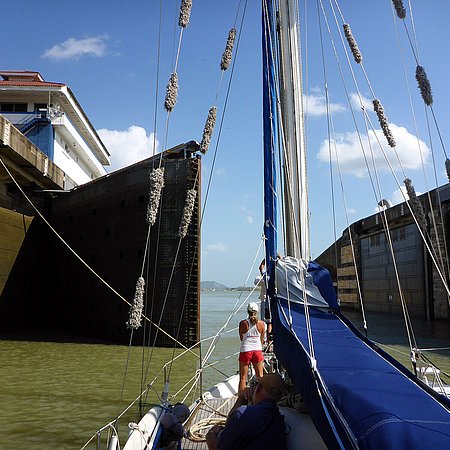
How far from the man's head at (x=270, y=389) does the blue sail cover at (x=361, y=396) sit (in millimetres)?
124

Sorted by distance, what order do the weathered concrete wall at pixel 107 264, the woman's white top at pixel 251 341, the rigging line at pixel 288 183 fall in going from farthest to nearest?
the weathered concrete wall at pixel 107 264 → the woman's white top at pixel 251 341 → the rigging line at pixel 288 183

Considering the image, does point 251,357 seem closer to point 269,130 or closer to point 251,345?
point 251,345

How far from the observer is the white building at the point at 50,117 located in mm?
20156

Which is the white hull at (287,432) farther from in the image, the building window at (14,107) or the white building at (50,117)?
the building window at (14,107)

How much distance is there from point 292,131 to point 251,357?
2625mm

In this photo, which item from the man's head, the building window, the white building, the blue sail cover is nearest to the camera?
the blue sail cover

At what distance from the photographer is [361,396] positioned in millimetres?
2244

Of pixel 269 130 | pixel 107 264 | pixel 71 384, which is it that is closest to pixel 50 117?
pixel 107 264

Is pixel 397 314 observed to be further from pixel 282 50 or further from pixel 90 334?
pixel 282 50

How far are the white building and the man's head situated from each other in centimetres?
1854

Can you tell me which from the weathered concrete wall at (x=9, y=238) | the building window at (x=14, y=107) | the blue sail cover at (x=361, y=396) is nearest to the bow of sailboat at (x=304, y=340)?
the blue sail cover at (x=361, y=396)

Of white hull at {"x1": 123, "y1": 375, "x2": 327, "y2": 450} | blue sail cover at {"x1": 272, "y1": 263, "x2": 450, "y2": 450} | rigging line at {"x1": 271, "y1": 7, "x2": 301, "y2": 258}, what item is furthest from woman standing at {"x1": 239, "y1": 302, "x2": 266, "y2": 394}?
blue sail cover at {"x1": 272, "y1": 263, "x2": 450, "y2": 450}

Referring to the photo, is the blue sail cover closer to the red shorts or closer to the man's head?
the man's head

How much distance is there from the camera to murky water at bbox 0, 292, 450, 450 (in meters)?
6.04
